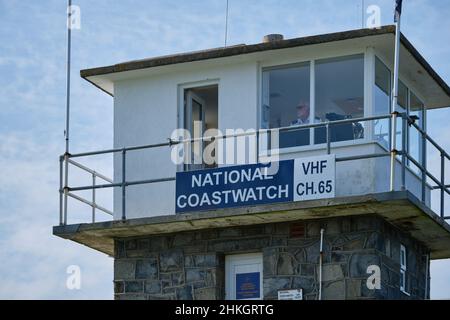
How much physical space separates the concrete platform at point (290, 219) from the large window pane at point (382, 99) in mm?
1372

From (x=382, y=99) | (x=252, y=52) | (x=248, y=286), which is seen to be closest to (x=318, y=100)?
(x=382, y=99)

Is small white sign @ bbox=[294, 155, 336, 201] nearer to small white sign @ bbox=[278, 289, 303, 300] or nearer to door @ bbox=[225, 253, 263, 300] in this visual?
small white sign @ bbox=[278, 289, 303, 300]

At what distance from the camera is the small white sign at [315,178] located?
77.4ft

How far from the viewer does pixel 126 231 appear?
2538 cm

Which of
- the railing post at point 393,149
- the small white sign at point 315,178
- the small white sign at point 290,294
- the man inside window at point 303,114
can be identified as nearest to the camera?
the railing post at point 393,149

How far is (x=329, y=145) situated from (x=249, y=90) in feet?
7.52

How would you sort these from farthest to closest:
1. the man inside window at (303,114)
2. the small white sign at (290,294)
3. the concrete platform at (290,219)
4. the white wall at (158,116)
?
the white wall at (158,116) → the man inside window at (303,114) → the small white sign at (290,294) → the concrete platform at (290,219)

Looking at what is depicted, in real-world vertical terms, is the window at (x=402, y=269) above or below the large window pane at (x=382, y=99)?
below

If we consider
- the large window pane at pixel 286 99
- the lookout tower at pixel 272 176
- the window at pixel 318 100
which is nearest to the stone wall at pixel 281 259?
the lookout tower at pixel 272 176

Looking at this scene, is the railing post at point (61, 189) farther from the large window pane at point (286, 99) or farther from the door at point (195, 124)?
the large window pane at point (286, 99)

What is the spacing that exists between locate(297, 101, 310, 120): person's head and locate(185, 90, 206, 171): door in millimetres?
1785

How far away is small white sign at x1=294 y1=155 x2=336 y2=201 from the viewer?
2358cm
